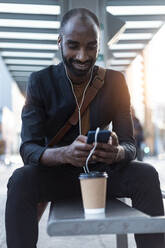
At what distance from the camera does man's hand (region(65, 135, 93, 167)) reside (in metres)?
1.66

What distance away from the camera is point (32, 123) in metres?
2.07

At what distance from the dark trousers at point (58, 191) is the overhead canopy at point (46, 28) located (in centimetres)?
401

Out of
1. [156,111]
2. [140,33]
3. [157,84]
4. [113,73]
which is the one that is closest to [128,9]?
[140,33]

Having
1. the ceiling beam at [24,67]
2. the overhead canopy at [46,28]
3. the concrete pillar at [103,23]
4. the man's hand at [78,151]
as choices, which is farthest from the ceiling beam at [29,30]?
the man's hand at [78,151]

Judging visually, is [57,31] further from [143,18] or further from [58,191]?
[58,191]

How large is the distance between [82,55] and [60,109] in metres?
0.27

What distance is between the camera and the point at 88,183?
147 cm

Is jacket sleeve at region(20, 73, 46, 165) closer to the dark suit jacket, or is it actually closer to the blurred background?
the dark suit jacket

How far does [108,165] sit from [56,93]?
0.40m

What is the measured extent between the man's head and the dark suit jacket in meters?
0.13

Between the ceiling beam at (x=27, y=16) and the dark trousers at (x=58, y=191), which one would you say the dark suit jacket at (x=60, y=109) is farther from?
the ceiling beam at (x=27, y=16)

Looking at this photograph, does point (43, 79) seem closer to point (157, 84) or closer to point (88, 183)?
point (88, 183)

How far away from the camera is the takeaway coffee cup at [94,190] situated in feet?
4.79

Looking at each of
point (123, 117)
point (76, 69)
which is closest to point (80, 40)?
point (76, 69)
